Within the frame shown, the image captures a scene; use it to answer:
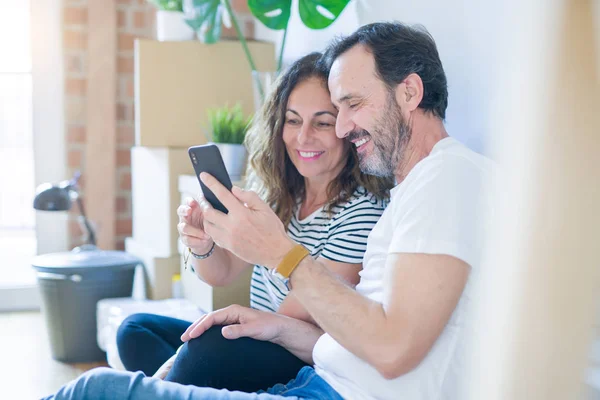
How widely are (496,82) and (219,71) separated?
1.58 meters

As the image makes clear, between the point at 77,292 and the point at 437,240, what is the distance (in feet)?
6.61

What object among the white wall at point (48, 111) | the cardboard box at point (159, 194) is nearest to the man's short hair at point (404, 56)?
the cardboard box at point (159, 194)

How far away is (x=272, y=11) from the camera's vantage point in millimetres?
2209

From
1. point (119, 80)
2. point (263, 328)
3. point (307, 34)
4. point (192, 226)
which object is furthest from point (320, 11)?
point (119, 80)

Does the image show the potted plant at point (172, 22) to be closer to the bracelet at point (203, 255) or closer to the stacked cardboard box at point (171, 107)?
the stacked cardboard box at point (171, 107)

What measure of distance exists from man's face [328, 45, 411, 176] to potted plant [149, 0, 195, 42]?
5.15ft

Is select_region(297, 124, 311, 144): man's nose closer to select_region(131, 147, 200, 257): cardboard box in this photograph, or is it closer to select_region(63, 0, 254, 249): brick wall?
select_region(131, 147, 200, 257): cardboard box

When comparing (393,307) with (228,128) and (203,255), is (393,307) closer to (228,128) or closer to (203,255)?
(203,255)

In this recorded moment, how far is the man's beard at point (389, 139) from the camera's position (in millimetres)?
1268

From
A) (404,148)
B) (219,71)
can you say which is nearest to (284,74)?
(404,148)

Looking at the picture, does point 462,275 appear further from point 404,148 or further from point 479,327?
point 479,327

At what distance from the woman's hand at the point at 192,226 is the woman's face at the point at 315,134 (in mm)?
263

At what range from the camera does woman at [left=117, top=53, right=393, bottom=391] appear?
1.48 m

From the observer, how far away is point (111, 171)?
3.40m
